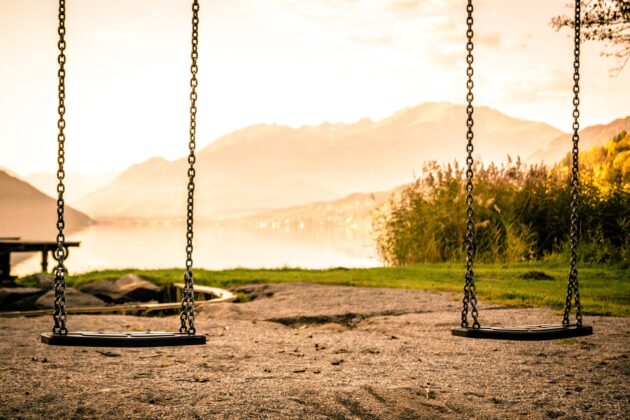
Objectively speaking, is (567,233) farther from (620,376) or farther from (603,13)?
(620,376)

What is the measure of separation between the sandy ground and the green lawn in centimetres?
119

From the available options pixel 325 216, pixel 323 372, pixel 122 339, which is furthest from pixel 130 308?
pixel 325 216

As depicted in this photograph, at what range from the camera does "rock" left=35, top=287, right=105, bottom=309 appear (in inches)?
388

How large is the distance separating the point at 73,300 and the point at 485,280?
5831mm

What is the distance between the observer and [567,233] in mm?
15102

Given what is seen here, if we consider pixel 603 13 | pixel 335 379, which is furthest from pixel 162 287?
pixel 603 13

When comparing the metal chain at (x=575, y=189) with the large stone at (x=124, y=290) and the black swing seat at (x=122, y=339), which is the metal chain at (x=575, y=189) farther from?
the large stone at (x=124, y=290)

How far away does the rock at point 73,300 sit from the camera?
9.87 m

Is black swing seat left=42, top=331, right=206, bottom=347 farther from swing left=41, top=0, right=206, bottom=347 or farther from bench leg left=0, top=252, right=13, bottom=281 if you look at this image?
bench leg left=0, top=252, right=13, bottom=281

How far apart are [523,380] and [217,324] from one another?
12.2 ft

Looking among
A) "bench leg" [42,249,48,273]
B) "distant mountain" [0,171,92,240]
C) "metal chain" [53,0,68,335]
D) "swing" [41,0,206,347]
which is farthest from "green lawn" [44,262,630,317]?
"distant mountain" [0,171,92,240]

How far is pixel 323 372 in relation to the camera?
5.48m

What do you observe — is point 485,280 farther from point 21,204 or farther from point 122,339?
point 21,204

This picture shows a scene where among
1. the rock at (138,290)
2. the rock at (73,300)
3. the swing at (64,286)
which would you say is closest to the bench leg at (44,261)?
the rock at (138,290)
